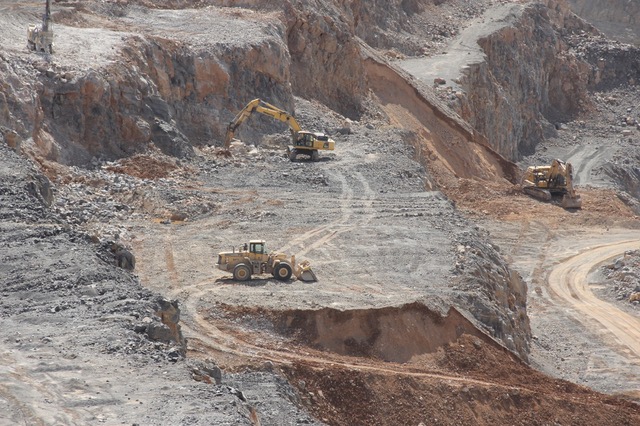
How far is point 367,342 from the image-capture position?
2448 centimetres

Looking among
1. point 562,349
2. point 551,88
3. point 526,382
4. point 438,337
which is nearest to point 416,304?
point 438,337

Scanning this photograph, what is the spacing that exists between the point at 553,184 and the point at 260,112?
628 inches

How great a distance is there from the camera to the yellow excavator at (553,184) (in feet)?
167

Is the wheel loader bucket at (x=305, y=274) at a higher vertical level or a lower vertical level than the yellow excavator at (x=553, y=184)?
higher

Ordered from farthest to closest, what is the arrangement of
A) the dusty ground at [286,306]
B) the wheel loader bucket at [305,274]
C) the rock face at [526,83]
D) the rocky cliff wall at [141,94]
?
the rock face at [526,83] → the rocky cliff wall at [141,94] → the wheel loader bucket at [305,274] → the dusty ground at [286,306]

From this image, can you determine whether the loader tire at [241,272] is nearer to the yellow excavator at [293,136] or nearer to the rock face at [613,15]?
the yellow excavator at [293,136]

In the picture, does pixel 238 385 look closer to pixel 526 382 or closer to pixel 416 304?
pixel 416 304

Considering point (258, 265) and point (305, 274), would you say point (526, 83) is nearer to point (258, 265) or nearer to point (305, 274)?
point (305, 274)

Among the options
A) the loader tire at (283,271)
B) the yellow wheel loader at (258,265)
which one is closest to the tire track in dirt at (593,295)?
the yellow wheel loader at (258,265)

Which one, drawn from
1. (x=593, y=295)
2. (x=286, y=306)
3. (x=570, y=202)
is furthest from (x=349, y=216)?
(x=570, y=202)

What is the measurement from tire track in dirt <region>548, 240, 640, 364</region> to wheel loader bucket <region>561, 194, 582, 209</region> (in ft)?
17.3

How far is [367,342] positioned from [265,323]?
233 cm

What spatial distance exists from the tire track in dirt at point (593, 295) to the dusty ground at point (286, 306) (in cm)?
11

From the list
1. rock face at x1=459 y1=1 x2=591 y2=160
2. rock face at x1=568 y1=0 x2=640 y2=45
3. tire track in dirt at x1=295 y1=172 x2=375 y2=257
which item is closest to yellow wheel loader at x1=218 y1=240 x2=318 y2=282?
tire track in dirt at x1=295 y1=172 x2=375 y2=257
